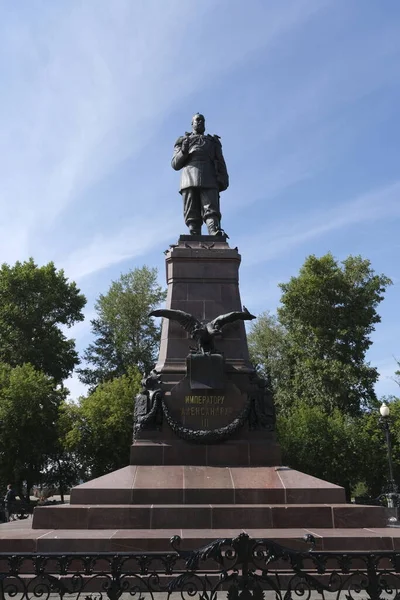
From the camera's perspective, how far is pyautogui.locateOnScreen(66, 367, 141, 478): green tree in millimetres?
27469

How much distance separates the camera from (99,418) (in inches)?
1094

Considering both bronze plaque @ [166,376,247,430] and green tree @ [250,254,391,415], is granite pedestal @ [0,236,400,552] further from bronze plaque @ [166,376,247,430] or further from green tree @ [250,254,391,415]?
green tree @ [250,254,391,415]

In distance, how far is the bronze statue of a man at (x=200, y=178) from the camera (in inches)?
527

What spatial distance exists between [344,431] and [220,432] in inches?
822

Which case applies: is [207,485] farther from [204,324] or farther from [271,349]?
[271,349]

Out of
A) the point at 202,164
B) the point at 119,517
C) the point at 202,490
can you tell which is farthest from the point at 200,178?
the point at 119,517

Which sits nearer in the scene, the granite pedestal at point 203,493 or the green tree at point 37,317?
the granite pedestal at point 203,493

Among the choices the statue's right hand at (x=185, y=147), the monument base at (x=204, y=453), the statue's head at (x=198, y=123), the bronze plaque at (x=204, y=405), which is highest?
the statue's head at (x=198, y=123)

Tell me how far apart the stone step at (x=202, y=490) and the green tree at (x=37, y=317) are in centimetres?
2617

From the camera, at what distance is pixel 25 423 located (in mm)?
27641

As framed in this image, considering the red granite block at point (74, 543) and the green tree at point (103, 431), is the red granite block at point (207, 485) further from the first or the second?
the green tree at point (103, 431)

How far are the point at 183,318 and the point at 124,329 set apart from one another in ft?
97.1

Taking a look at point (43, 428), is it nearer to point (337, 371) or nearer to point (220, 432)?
point (337, 371)

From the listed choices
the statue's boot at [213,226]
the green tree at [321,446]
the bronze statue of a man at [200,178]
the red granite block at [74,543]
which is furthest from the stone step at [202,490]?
the green tree at [321,446]
